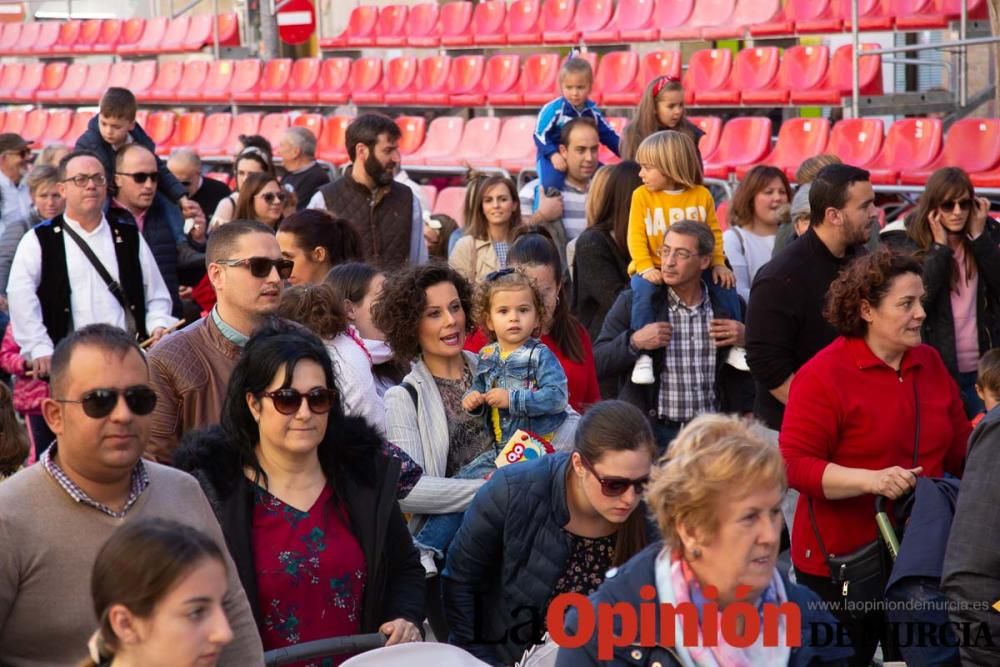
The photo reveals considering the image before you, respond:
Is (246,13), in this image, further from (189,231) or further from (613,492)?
(613,492)

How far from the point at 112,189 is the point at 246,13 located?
45.6 feet

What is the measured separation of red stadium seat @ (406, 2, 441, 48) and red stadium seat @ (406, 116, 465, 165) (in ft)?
9.43

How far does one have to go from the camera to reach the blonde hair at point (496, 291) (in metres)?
5.59

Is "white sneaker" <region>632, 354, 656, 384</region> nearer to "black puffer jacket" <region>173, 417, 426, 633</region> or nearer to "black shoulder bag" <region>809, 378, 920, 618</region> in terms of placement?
"black shoulder bag" <region>809, 378, 920, 618</region>

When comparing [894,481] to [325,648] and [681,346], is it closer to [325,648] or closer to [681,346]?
[325,648]

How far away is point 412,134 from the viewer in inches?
661

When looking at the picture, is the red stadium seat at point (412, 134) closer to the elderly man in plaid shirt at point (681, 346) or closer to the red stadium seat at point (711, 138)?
the red stadium seat at point (711, 138)

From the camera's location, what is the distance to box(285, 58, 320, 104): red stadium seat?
63.3 ft

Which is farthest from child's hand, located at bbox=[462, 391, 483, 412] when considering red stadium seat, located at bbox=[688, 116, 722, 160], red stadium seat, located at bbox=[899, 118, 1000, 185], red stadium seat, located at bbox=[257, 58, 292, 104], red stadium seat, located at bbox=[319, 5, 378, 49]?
red stadium seat, located at bbox=[319, 5, 378, 49]

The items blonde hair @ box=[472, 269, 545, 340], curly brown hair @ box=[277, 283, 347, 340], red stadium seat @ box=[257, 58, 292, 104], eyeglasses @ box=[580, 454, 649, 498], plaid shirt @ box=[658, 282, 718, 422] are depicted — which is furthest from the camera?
red stadium seat @ box=[257, 58, 292, 104]

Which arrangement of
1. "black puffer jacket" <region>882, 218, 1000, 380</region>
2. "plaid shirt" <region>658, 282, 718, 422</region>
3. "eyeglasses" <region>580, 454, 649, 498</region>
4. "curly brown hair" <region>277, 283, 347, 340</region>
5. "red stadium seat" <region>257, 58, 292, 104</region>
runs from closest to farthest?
"eyeglasses" <region>580, 454, 649, 498</region>, "curly brown hair" <region>277, 283, 347, 340</region>, "plaid shirt" <region>658, 282, 718, 422</region>, "black puffer jacket" <region>882, 218, 1000, 380</region>, "red stadium seat" <region>257, 58, 292, 104</region>

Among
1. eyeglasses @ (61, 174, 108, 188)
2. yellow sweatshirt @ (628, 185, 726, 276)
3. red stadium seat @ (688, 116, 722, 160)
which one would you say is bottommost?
yellow sweatshirt @ (628, 185, 726, 276)

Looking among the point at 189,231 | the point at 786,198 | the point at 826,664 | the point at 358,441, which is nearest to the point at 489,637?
the point at 358,441

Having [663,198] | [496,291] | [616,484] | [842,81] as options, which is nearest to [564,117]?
[663,198]
